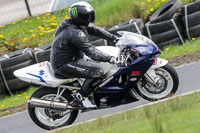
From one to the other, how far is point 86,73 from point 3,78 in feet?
12.2

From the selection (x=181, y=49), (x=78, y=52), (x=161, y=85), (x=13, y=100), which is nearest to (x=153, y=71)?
(x=161, y=85)

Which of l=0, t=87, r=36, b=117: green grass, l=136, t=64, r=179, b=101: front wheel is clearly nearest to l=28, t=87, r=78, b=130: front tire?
l=136, t=64, r=179, b=101: front wheel

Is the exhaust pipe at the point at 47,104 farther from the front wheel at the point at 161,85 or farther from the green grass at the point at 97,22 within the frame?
the green grass at the point at 97,22

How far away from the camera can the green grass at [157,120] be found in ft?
13.9

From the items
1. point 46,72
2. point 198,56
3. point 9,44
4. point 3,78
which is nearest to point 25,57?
point 3,78

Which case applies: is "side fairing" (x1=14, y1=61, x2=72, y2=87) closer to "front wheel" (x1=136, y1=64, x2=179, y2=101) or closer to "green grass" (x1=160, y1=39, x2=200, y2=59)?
"front wheel" (x1=136, y1=64, x2=179, y2=101)

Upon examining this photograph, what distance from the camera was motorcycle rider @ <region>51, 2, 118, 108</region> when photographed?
5633 millimetres

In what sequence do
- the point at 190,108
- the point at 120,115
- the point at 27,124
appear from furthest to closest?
the point at 27,124 < the point at 120,115 < the point at 190,108

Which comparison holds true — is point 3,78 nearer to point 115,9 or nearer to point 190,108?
point 115,9

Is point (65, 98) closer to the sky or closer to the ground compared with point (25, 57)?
closer to the sky

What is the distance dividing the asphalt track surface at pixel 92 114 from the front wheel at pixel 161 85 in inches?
7.9

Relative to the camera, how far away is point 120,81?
6059mm

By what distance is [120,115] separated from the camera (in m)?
5.49

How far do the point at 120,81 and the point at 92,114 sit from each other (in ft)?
3.14
